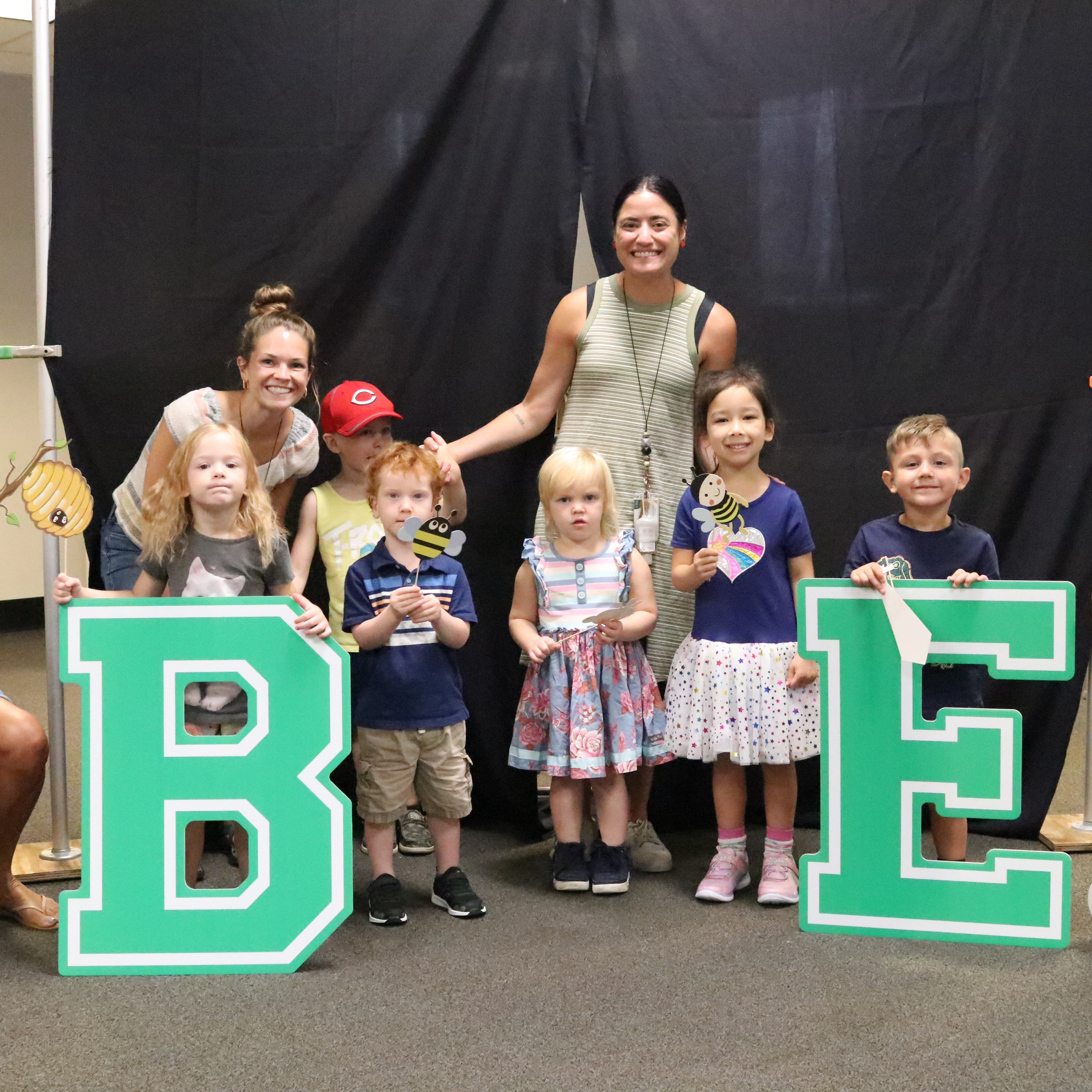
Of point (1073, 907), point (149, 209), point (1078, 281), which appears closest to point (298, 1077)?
point (1073, 907)

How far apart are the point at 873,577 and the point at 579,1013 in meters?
0.90

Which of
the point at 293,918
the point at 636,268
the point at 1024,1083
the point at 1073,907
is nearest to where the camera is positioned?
the point at 1024,1083

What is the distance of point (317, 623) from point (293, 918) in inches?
19.7

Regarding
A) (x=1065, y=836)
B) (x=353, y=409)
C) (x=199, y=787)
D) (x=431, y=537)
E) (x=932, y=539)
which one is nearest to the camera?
(x=199, y=787)

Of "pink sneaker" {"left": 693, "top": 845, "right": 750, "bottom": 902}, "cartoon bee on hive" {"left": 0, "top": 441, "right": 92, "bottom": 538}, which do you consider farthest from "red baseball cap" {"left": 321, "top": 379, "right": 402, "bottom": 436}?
"pink sneaker" {"left": 693, "top": 845, "right": 750, "bottom": 902}

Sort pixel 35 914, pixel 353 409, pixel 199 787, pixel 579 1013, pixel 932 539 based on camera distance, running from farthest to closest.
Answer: pixel 353 409 < pixel 932 539 < pixel 35 914 < pixel 199 787 < pixel 579 1013

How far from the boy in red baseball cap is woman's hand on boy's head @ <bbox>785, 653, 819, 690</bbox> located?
749 mm

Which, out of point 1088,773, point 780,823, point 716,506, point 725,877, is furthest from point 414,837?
point 1088,773

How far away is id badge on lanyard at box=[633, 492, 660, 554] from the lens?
2.68 meters

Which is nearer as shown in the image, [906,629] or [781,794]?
[906,629]

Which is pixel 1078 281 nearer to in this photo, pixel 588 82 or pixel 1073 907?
pixel 588 82

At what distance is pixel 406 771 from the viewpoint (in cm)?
240

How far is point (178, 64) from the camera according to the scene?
277 cm

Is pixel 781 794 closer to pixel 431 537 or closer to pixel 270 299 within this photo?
pixel 431 537
